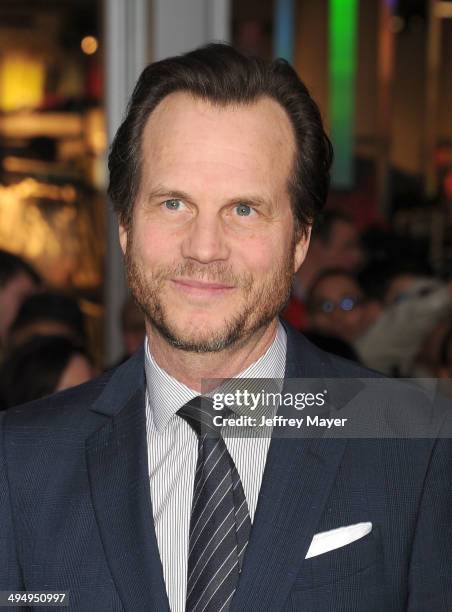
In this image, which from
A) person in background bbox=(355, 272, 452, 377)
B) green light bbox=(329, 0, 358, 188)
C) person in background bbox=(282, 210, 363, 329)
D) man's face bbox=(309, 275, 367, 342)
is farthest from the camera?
green light bbox=(329, 0, 358, 188)

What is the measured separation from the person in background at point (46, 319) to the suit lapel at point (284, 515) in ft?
7.37

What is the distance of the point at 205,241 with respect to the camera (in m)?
1.72

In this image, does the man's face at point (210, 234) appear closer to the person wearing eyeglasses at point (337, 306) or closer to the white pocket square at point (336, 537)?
the white pocket square at point (336, 537)

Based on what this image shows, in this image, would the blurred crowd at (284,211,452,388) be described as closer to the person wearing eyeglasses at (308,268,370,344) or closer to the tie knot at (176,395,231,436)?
the person wearing eyeglasses at (308,268,370,344)

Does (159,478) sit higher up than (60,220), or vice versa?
(159,478)

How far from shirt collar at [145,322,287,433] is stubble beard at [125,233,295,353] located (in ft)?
0.24

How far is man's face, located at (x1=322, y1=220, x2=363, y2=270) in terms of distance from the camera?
5.94 m

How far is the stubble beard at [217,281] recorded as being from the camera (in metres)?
1.74

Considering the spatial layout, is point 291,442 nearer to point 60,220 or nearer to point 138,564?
point 138,564

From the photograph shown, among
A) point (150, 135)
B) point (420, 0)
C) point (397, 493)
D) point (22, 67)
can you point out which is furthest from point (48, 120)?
point (420, 0)

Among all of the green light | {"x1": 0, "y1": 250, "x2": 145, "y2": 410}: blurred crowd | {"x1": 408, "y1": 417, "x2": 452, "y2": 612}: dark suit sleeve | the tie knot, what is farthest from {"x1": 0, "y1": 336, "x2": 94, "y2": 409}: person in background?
the green light

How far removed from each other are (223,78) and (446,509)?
0.76 m

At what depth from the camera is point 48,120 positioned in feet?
19.9

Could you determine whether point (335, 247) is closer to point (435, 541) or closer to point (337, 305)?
point (337, 305)
